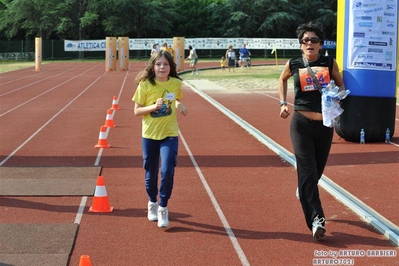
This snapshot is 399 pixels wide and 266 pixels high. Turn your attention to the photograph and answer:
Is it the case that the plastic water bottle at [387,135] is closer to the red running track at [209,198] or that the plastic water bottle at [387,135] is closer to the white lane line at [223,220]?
the red running track at [209,198]

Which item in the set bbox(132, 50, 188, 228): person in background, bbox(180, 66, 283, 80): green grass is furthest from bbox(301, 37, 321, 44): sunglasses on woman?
bbox(180, 66, 283, 80): green grass

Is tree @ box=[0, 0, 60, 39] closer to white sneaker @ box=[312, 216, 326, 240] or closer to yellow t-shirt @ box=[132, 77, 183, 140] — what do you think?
yellow t-shirt @ box=[132, 77, 183, 140]

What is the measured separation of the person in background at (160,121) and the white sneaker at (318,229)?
147 centimetres

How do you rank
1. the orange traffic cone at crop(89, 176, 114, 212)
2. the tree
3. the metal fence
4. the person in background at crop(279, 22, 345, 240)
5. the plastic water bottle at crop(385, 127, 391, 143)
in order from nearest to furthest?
the person in background at crop(279, 22, 345, 240), the orange traffic cone at crop(89, 176, 114, 212), the plastic water bottle at crop(385, 127, 391, 143), the metal fence, the tree

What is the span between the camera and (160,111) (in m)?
7.06

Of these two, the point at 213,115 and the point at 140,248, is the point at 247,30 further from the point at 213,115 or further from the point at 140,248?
the point at 140,248

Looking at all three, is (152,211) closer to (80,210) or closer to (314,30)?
(80,210)

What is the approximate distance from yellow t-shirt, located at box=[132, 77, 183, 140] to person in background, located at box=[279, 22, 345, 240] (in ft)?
3.95

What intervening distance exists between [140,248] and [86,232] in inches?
31.1

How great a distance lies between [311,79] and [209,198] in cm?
230

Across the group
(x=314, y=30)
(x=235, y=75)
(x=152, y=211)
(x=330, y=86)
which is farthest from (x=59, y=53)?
(x=330, y=86)

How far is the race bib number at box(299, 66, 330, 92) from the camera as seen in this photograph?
6.83 m

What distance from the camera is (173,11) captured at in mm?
73938

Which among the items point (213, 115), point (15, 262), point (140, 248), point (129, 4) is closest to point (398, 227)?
point (140, 248)
